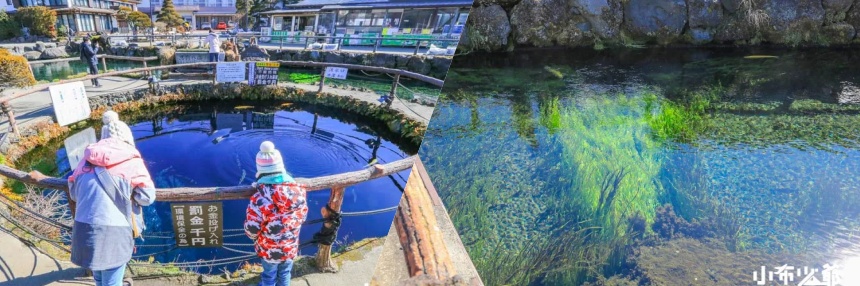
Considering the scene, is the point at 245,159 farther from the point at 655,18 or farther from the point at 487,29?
the point at 655,18

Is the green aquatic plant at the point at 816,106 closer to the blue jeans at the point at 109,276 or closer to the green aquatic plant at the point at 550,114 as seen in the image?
the green aquatic plant at the point at 550,114

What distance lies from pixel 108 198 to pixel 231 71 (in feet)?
1.04

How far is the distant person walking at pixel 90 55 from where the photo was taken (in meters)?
0.84

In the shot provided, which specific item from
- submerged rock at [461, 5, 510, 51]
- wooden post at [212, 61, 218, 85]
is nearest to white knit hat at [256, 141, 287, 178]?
wooden post at [212, 61, 218, 85]

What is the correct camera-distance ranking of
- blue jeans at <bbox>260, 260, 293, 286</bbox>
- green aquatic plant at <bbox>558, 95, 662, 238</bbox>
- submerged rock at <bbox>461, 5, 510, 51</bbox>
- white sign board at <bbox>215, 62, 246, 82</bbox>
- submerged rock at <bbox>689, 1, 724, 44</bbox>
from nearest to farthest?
1. blue jeans at <bbox>260, 260, 293, 286</bbox>
2. white sign board at <bbox>215, 62, 246, 82</bbox>
3. submerged rock at <bbox>461, 5, 510, 51</bbox>
4. green aquatic plant at <bbox>558, 95, 662, 238</bbox>
5. submerged rock at <bbox>689, 1, 724, 44</bbox>

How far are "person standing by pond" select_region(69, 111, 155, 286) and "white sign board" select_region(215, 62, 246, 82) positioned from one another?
8.9 inches

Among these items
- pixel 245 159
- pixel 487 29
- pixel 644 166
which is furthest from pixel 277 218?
pixel 644 166

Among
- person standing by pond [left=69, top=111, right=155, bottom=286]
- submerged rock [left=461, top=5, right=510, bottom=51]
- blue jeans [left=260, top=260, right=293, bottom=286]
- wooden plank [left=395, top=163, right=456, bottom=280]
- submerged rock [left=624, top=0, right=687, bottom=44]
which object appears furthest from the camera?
submerged rock [left=624, top=0, right=687, bottom=44]

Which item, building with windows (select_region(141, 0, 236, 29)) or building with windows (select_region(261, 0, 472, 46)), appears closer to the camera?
building with windows (select_region(261, 0, 472, 46))

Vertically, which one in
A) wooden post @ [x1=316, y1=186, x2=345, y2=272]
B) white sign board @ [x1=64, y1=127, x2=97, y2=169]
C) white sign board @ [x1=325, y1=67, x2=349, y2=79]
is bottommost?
wooden post @ [x1=316, y1=186, x2=345, y2=272]

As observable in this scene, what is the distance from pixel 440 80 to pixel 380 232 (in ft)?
0.76

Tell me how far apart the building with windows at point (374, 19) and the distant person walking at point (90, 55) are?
31 centimetres

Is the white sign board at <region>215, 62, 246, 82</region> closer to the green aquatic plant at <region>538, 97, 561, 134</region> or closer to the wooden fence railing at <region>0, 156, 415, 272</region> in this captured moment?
the wooden fence railing at <region>0, 156, 415, 272</region>

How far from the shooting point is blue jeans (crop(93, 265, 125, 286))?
702 mm
